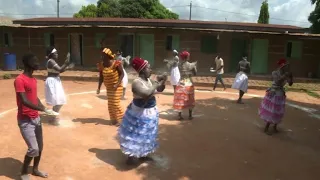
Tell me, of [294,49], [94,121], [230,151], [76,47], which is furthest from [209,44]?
[230,151]

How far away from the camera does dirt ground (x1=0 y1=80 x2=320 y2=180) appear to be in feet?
16.2

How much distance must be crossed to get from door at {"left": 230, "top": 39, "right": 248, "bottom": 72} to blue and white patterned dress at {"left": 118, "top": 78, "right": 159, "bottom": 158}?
14.1 meters

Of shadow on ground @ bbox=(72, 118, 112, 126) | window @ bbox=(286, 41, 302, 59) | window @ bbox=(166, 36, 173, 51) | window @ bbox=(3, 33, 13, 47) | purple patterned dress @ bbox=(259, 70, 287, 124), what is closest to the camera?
purple patterned dress @ bbox=(259, 70, 287, 124)

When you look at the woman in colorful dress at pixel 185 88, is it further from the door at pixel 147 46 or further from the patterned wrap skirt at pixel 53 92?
the door at pixel 147 46

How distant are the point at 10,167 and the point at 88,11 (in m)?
35.3

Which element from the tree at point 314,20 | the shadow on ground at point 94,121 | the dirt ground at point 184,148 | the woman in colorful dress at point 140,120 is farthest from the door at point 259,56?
the woman in colorful dress at point 140,120

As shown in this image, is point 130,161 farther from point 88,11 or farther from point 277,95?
point 88,11

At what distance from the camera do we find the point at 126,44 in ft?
61.5

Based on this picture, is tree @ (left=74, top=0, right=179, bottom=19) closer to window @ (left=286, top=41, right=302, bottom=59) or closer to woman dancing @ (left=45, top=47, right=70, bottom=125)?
window @ (left=286, top=41, right=302, bottom=59)

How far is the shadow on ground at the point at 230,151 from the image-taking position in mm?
5043

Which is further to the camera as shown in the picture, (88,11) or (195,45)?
(88,11)

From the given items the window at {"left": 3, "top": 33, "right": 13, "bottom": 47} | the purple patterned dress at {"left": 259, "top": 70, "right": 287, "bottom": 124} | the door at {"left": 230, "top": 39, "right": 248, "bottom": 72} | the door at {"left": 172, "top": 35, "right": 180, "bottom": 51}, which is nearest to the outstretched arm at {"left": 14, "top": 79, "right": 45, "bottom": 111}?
the purple patterned dress at {"left": 259, "top": 70, "right": 287, "bottom": 124}

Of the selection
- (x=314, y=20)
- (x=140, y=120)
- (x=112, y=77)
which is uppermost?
(x=314, y=20)

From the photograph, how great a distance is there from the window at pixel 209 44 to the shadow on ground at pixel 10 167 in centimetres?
1418
